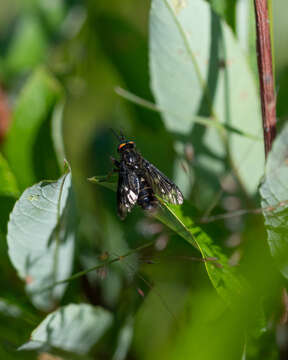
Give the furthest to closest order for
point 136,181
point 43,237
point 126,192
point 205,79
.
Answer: point 136,181 < point 126,192 < point 205,79 < point 43,237

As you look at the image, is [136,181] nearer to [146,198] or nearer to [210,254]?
[146,198]

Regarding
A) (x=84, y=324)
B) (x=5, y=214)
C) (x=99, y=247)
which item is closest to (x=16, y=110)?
(x=5, y=214)

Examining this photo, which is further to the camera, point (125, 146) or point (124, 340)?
point (125, 146)

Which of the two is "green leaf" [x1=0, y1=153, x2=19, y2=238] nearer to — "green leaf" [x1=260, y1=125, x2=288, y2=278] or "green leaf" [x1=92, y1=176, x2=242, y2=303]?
"green leaf" [x1=92, y1=176, x2=242, y2=303]

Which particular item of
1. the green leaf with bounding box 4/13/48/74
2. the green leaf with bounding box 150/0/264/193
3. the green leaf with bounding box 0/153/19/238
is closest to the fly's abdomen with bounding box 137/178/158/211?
the green leaf with bounding box 150/0/264/193

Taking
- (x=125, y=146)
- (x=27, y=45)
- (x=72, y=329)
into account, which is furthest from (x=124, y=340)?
(x=27, y=45)
